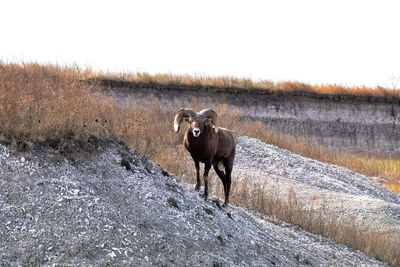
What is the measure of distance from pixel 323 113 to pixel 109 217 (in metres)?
33.1

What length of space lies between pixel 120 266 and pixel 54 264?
31.4 inches

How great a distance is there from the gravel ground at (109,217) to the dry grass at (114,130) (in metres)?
0.31

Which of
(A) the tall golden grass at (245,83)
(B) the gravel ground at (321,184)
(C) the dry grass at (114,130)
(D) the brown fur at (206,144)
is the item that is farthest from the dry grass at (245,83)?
(D) the brown fur at (206,144)

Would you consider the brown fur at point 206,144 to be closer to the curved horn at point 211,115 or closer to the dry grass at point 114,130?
the curved horn at point 211,115

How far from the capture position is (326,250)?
12711mm

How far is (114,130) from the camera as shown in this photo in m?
11.2

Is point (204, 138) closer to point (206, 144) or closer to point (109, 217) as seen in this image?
point (206, 144)

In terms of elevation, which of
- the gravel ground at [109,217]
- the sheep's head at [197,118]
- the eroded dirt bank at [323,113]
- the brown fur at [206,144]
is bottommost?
the eroded dirt bank at [323,113]

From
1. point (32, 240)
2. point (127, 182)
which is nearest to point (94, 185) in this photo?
point (127, 182)

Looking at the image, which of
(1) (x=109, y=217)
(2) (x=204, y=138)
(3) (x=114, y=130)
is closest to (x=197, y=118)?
(2) (x=204, y=138)

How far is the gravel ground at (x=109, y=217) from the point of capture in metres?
8.24

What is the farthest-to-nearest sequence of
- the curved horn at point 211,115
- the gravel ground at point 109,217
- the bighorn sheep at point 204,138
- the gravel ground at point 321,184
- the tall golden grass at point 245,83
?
the tall golden grass at point 245,83 → the gravel ground at point 321,184 → the curved horn at point 211,115 → the bighorn sheep at point 204,138 → the gravel ground at point 109,217

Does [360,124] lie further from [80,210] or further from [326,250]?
[80,210]

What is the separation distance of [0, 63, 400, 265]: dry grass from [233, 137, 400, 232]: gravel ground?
0.80 metres
